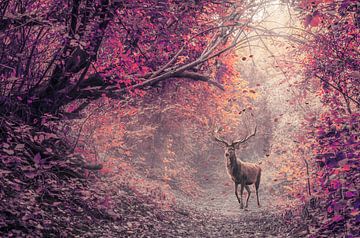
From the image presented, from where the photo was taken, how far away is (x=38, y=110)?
8.62 meters

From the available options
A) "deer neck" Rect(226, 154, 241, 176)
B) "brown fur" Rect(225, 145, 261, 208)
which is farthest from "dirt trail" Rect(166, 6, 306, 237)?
"deer neck" Rect(226, 154, 241, 176)

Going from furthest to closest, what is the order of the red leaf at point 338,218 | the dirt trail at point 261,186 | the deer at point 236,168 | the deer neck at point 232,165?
1. the deer neck at point 232,165
2. the deer at point 236,168
3. the dirt trail at point 261,186
4. the red leaf at point 338,218

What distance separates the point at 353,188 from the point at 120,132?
393 inches

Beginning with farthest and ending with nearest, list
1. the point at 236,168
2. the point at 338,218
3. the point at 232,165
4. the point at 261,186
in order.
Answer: the point at 261,186
the point at 236,168
the point at 232,165
the point at 338,218

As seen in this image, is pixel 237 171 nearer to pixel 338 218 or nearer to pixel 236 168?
pixel 236 168

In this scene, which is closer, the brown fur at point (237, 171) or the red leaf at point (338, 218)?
the red leaf at point (338, 218)

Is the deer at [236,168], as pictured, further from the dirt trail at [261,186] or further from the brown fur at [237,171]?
the dirt trail at [261,186]

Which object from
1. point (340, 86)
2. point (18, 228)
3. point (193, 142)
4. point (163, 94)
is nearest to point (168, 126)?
point (163, 94)

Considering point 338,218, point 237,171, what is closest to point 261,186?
point 237,171

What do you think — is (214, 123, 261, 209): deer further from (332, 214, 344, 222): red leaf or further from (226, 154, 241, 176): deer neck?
(332, 214, 344, 222): red leaf

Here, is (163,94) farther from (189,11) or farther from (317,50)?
(317,50)

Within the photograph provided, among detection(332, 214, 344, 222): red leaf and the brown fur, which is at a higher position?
the brown fur

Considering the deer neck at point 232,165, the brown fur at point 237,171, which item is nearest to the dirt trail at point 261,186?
the brown fur at point 237,171

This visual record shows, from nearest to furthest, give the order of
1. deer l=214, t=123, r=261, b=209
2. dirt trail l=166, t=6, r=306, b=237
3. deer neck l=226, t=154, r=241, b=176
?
dirt trail l=166, t=6, r=306, b=237 < deer l=214, t=123, r=261, b=209 < deer neck l=226, t=154, r=241, b=176
